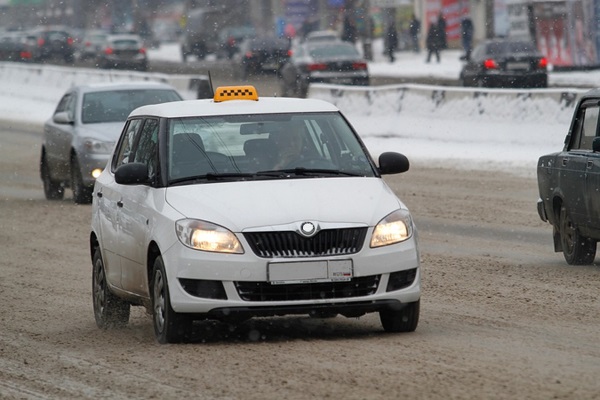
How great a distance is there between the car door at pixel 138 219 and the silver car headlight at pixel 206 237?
409 mm

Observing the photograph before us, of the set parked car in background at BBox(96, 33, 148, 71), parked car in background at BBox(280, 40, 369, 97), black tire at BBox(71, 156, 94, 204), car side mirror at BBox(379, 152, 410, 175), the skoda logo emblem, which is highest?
car side mirror at BBox(379, 152, 410, 175)

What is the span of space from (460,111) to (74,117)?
8.92m

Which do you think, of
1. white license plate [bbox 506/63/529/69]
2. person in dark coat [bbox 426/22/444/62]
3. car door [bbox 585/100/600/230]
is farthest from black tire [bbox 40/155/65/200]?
person in dark coat [bbox 426/22/444/62]

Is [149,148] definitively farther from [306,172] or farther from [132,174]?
[306,172]

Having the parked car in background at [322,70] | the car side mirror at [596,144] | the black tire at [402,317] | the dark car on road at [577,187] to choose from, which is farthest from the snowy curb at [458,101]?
the black tire at [402,317]

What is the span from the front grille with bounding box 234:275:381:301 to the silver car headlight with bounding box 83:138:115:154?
35.2 ft

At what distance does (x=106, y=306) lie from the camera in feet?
31.4

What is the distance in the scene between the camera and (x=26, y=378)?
294 inches

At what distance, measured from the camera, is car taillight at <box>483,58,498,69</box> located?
124 feet

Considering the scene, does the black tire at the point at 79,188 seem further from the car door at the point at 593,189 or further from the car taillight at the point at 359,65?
the car taillight at the point at 359,65

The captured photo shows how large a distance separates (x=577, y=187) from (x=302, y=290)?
448cm

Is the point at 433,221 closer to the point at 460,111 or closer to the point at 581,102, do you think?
the point at 581,102

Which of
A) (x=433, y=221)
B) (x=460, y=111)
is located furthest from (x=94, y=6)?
(x=433, y=221)

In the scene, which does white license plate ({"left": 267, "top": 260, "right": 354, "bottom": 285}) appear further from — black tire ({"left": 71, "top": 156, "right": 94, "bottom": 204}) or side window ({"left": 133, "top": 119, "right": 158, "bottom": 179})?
black tire ({"left": 71, "top": 156, "right": 94, "bottom": 204})
